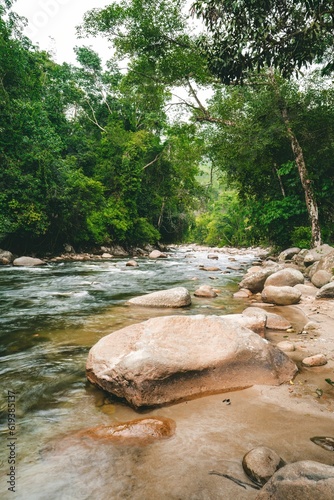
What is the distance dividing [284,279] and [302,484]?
635cm

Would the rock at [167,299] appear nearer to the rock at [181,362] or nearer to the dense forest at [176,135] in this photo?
the rock at [181,362]

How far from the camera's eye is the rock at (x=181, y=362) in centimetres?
246

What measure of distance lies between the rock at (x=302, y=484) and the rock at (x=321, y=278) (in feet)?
21.6

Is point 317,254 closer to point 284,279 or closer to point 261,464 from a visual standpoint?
point 284,279

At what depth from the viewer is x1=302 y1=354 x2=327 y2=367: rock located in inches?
119

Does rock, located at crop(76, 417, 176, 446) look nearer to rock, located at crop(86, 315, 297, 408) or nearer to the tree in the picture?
rock, located at crop(86, 315, 297, 408)

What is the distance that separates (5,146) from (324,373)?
15.7 m

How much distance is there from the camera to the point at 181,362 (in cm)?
259

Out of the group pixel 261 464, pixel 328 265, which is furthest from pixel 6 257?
pixel 261 464

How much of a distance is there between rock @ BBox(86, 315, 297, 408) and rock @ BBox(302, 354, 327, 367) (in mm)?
242

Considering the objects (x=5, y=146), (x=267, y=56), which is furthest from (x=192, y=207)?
(x=267, y=56)

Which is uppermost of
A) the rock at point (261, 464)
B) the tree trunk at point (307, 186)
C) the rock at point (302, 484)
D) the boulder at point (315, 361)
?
the tree trunk at point (307, 186)

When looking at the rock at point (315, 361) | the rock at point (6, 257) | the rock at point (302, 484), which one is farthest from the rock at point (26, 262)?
the rock at point (302, 484)

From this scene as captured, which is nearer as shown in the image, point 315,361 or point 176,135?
point 315,361
